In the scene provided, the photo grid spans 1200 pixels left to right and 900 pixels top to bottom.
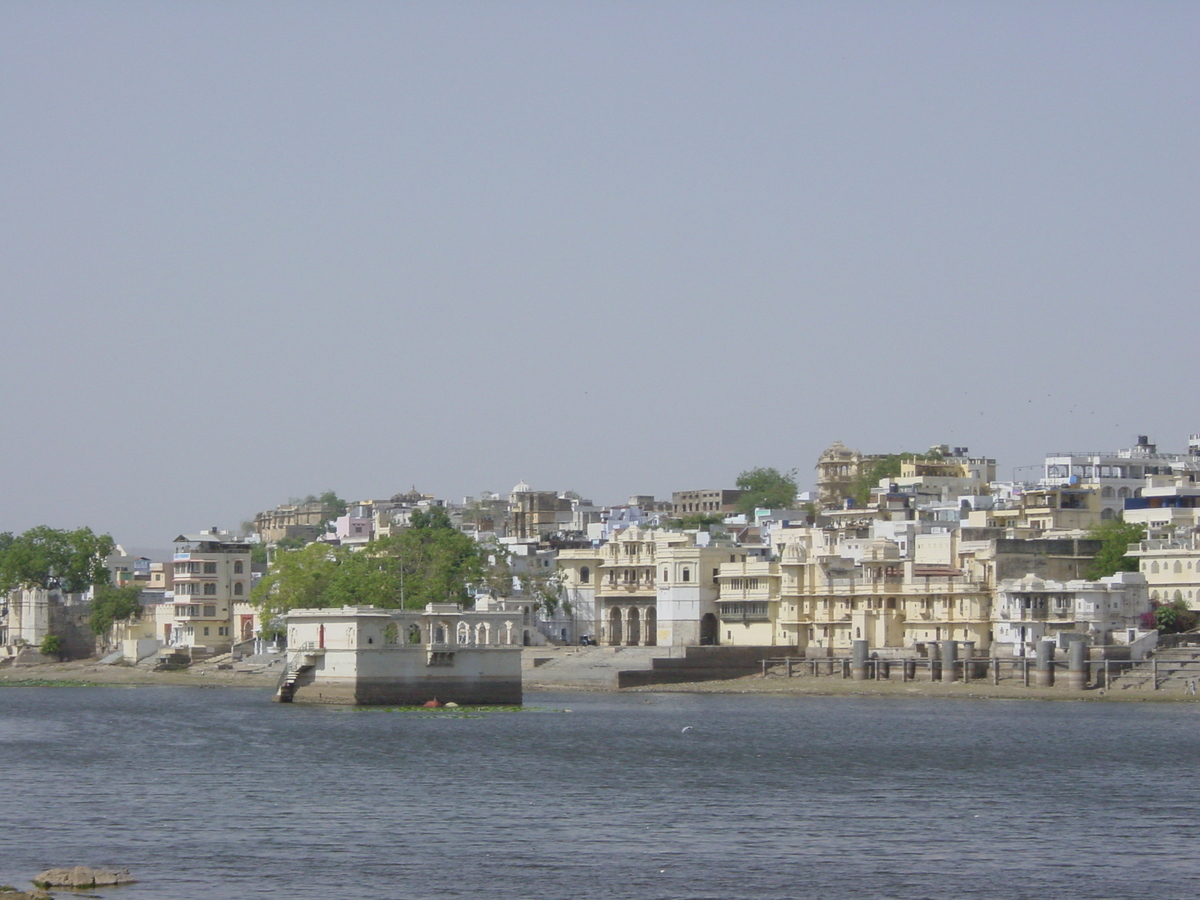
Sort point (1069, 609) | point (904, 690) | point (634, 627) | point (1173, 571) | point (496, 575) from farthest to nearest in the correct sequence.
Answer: point (634, 627) < point (496, 575) < point (1173, 571) < point (1069, 609) < point (904, 690)

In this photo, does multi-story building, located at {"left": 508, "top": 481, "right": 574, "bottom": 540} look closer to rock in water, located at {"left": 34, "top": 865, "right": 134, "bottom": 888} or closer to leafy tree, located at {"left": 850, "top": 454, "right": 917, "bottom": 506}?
leafy tree, located at {"left": 850, "top": 454, "right": 917, "bottom": 506}

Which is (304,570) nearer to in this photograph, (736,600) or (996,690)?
(736,600)

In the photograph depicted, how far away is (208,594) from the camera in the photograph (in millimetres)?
141625

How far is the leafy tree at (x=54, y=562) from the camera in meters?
154

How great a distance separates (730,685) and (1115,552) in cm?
2208

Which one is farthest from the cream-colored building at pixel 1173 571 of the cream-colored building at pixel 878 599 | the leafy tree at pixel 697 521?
the leafy tree at pixel 697 521

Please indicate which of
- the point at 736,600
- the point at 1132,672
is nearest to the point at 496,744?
the point at 1132,672

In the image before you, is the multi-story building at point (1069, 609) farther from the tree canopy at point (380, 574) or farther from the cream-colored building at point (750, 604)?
the tree canopy at point (380, 574)

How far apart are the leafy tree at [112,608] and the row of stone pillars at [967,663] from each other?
190 ft

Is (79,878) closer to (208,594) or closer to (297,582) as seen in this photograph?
(297,582)

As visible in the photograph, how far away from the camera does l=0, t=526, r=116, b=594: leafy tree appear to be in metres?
154

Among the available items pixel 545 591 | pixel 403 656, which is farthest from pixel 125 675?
pixel 403 656

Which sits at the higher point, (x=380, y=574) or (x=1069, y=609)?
(x=380, y=574)

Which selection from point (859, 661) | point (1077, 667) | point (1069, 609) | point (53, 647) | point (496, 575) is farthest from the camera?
point (53, 647)
